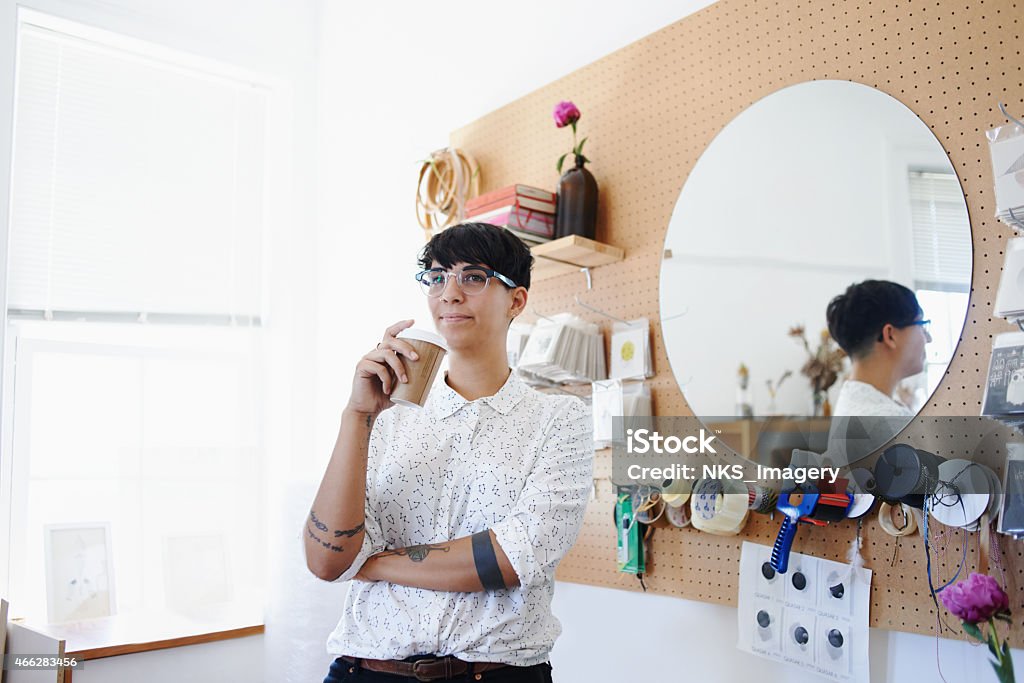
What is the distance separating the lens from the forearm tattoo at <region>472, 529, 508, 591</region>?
1.31 meters

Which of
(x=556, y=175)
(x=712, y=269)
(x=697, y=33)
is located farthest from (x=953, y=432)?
(x=556, y=175)

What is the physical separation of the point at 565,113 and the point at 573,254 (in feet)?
1.19

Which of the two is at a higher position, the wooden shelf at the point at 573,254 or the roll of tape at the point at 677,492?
the wooden shelf at the point at 573,254

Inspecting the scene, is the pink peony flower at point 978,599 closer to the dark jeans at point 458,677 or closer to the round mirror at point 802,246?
the round mirror at point 802,246

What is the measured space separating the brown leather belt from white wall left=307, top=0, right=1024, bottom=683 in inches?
24.1

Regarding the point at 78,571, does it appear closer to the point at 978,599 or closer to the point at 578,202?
the point at 578,202

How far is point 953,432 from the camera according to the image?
1384mm

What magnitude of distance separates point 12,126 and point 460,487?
2159 mm

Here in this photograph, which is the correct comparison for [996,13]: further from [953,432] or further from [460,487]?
[460,487]

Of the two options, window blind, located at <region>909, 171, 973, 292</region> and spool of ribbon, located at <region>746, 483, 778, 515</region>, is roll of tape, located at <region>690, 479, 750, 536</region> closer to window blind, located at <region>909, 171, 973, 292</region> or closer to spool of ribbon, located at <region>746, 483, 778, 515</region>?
spool of ribbon, located at <region>746, 483, 778, 515</region>

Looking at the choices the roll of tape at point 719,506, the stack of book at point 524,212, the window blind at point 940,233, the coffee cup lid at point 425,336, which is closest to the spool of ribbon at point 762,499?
the roll of tape at point 719,506

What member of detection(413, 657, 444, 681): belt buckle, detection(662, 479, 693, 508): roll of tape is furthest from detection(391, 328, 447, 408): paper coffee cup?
detection(662, 479, 693, 508): roll of tape

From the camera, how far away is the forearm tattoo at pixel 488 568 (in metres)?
1.31

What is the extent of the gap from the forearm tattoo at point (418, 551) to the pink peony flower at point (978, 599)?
0.79 metres
